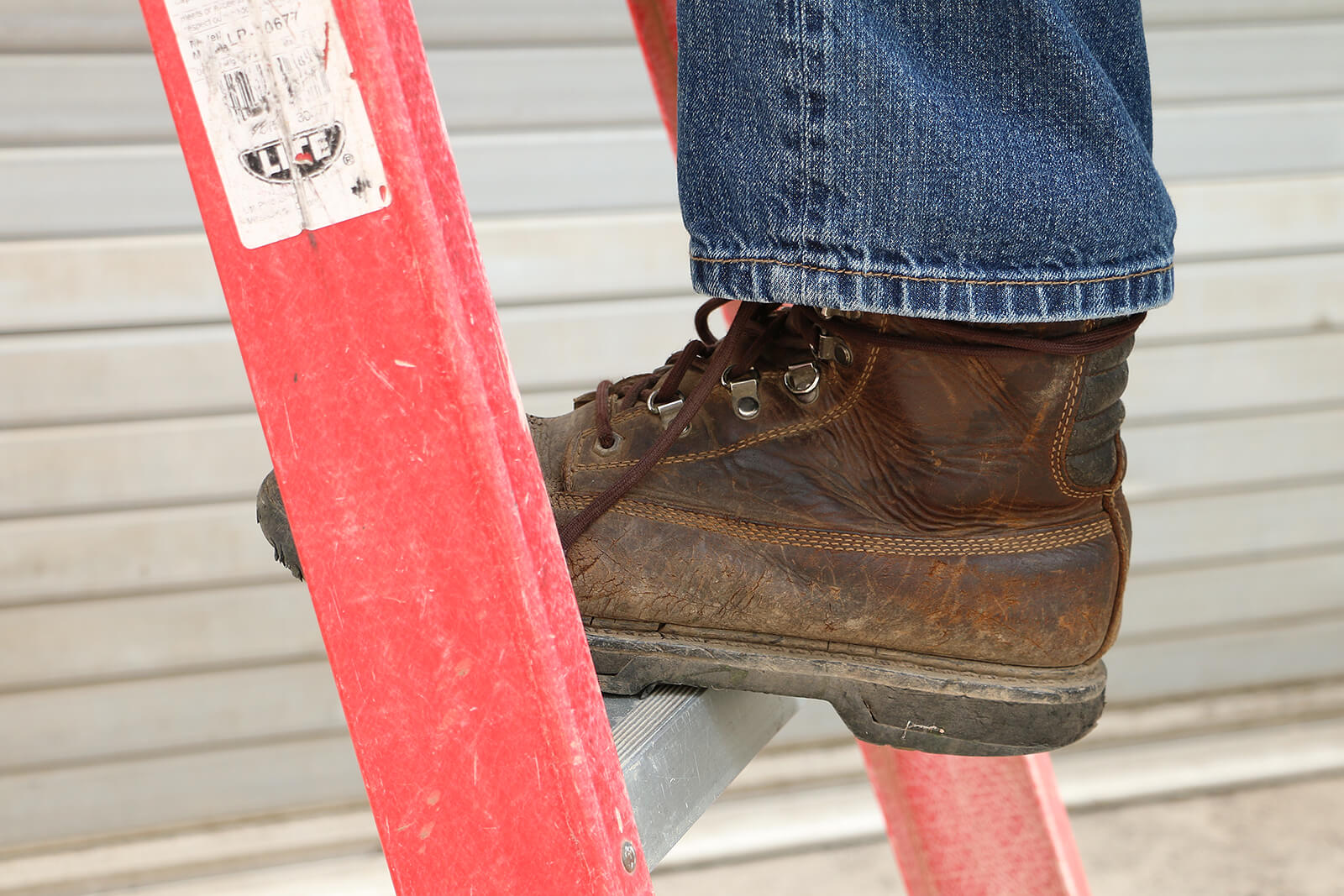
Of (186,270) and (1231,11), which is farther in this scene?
(1231,11)

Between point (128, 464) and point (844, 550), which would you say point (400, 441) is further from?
point (128, 464)

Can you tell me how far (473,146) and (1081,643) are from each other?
1.63 meters

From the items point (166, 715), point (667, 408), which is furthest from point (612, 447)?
point (166, 715)

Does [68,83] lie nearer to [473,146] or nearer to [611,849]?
Result: [473,146]

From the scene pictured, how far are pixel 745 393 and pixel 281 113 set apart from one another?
0.35 m

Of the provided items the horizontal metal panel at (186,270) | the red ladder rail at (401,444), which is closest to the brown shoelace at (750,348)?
the red ladder rail at (401,444)

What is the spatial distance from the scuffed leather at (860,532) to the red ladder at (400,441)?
0.78ft

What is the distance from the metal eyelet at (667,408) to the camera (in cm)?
68

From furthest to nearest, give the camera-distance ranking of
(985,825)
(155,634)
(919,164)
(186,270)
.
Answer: (155,634), (186,270), (985,825), (919,164)

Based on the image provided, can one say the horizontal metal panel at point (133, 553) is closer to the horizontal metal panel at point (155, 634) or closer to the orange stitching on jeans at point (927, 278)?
the horizontal metal panel at point (155, 634)

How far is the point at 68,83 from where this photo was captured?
1.86 metres

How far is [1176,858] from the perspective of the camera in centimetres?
215

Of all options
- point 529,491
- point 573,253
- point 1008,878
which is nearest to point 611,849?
point 529,491

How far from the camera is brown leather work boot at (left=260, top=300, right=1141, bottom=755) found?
65cm
